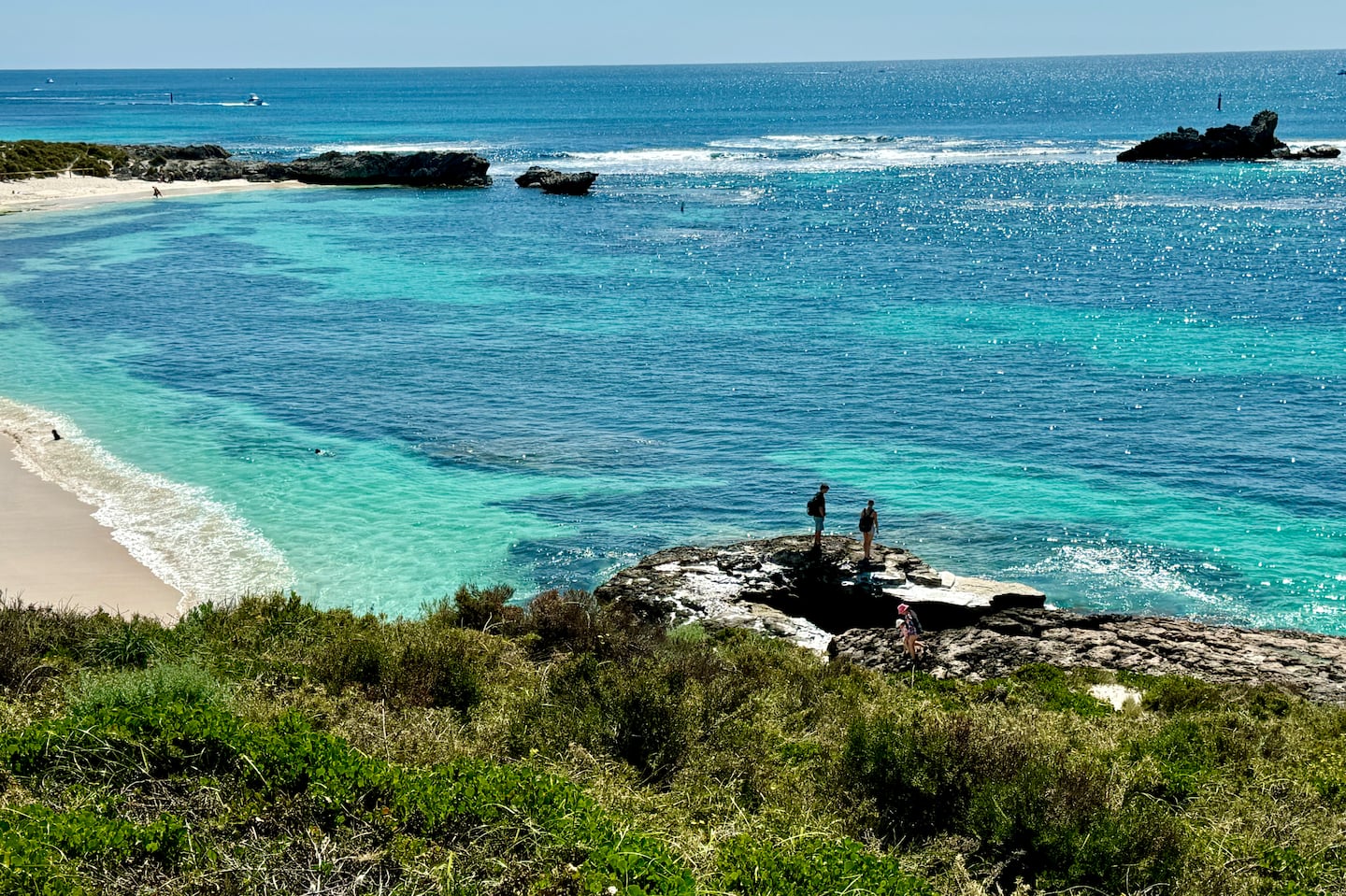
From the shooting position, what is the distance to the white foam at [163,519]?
21609 mm

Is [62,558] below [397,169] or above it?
below

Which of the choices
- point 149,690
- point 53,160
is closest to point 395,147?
point 53,160

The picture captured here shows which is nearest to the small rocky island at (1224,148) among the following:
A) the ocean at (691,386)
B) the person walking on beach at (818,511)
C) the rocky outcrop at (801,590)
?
the ocean at (691,386)

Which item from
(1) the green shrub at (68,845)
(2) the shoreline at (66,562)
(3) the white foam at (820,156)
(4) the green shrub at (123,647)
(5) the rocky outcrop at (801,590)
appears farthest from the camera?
(3) the white foam at (820,156)

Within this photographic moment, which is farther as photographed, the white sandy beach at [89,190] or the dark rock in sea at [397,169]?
the dark rock in sea at [397,169]

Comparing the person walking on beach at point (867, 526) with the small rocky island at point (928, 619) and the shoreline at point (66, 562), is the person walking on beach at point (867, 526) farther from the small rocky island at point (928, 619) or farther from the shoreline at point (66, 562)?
the shoreline at point (66, 562)

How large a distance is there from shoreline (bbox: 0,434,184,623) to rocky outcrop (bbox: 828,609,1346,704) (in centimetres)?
1302

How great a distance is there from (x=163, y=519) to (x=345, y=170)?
73.8 metres

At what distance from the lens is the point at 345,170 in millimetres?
91562

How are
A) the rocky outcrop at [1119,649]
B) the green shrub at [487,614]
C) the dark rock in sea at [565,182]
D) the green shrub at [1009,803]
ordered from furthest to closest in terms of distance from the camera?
the dark rock in sea at [565,182] → the rocky outcrop at [1119,649] → the green shrub at [487,614] → the green shrub at [1009,803]

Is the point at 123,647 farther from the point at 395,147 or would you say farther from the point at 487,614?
the point at 395,147

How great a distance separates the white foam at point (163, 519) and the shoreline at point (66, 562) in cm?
30

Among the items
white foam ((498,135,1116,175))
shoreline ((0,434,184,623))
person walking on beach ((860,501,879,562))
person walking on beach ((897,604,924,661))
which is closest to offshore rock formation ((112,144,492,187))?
white foam ((498,135,1116,175))

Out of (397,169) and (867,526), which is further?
(397,169)
